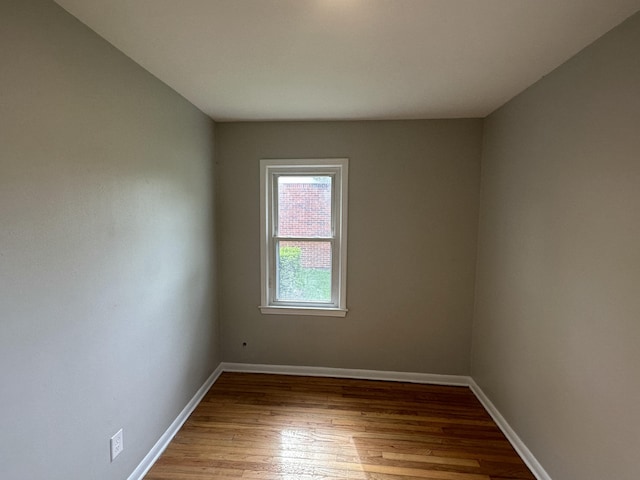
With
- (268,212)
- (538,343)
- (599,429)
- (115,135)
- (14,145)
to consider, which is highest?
(115,135)

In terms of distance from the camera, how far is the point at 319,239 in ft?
10.2

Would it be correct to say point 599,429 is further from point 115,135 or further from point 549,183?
point 115,135

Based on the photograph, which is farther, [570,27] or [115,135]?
[115,135]

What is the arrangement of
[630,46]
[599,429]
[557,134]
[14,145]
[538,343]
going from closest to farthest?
1. [14,145]
2. [630,46]
3. [599,429]
4. [557,134]
5. [538,343]

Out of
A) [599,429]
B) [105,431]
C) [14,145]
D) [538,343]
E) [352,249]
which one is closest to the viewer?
[14,145]

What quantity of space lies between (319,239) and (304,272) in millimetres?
357

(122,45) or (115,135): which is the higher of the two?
(122,45)

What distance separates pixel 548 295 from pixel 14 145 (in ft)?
8.44

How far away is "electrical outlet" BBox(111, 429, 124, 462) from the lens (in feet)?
5.56

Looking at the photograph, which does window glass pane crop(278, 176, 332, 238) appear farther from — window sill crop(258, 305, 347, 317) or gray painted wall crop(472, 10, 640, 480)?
gray painted wall crop(472, 10, 640, 480)

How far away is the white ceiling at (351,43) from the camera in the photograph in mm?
1321

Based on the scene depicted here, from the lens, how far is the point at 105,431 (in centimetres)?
165

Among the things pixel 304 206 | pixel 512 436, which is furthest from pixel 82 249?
pixel 512 436

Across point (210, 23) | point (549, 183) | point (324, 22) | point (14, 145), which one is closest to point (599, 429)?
point (549, 183)
